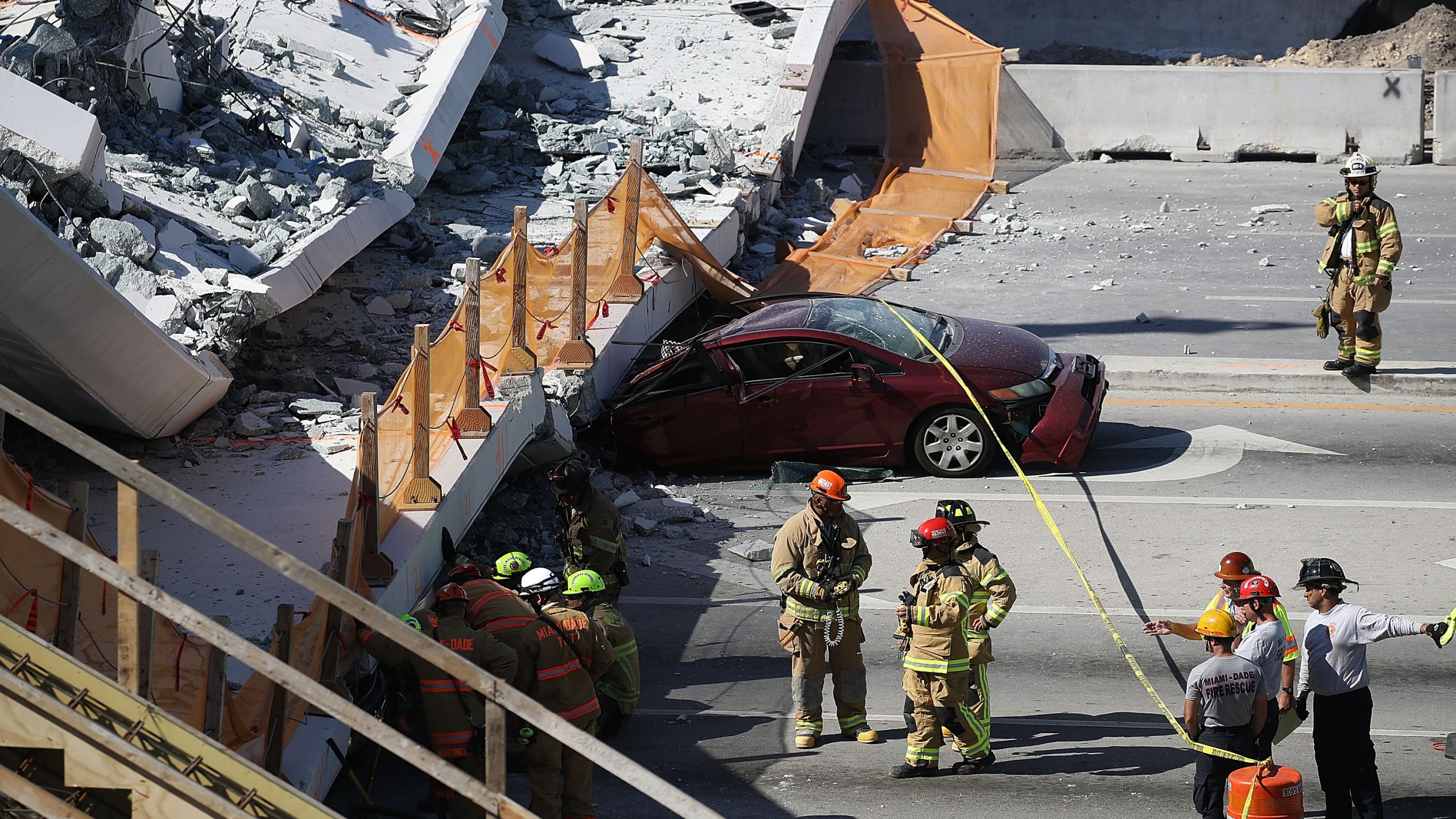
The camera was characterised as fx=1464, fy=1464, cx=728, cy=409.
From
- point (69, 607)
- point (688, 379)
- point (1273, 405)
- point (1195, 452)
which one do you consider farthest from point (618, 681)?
point (1273, 405)

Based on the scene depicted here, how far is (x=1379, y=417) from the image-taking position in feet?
41.7

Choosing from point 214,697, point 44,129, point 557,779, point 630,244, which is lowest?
point 557,779

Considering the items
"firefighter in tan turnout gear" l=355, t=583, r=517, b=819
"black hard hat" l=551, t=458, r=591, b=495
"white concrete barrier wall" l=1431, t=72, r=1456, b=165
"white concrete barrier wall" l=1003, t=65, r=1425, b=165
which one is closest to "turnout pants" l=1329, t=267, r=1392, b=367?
"black hard hat" l=551, t=458, r=591, b=495

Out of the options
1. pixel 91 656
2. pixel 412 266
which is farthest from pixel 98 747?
pixel 412 266

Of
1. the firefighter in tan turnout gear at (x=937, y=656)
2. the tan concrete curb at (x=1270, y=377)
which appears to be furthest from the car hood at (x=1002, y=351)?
the firefighter in tan turnout gear at (x=937, y=656)

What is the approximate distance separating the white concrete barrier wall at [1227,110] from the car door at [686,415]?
1103 cm

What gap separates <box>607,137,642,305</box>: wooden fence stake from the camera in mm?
13445

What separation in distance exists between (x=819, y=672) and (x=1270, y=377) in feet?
23.4

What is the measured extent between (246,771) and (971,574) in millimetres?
4539

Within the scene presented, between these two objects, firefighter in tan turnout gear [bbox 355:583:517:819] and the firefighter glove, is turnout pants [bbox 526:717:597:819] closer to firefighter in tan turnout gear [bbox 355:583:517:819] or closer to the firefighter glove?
firefighter in tan turnout gear [bbox 355:583:517:819]

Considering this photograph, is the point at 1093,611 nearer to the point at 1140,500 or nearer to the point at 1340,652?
the point at 1140,500

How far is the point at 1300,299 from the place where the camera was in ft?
51.3

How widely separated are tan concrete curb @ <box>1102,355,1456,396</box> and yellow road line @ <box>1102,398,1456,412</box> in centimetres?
24

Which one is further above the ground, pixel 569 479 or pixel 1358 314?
pixel 1358 314
